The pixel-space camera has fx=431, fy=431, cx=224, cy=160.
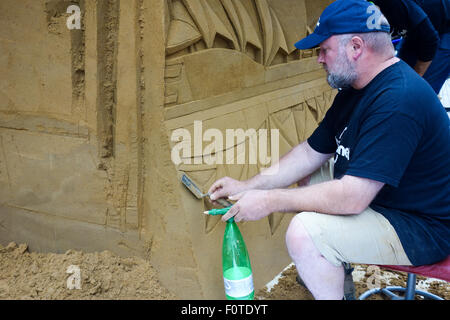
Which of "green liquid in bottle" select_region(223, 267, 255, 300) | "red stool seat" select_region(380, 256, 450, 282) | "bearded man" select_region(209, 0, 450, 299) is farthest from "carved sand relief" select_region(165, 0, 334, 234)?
"red stool seat" select_region(380, 256, 450, 282)

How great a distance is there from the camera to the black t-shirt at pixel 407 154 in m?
1.51

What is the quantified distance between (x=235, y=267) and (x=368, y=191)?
69 cm

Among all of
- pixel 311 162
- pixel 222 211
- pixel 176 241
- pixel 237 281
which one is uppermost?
pixel 311 162

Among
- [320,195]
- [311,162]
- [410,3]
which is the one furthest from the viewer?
[410,3]

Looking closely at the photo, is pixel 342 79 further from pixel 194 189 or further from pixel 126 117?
pixel 126 117

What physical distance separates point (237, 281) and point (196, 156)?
0.56 m

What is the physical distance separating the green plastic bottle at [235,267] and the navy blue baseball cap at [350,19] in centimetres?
85

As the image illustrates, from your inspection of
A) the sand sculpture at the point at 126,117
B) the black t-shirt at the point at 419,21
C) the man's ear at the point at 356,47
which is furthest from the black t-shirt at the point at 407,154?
the black t-shirt at the point at 419,21

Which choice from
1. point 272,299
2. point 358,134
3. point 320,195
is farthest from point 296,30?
point 272,299

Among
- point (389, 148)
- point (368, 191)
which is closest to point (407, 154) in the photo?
point (389, 148)

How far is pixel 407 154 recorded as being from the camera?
1.52 meters

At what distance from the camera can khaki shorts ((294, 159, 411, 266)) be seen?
1613 millimetres

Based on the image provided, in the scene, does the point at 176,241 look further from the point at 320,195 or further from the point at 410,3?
the point at 410,3

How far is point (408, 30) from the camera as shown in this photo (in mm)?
2719
